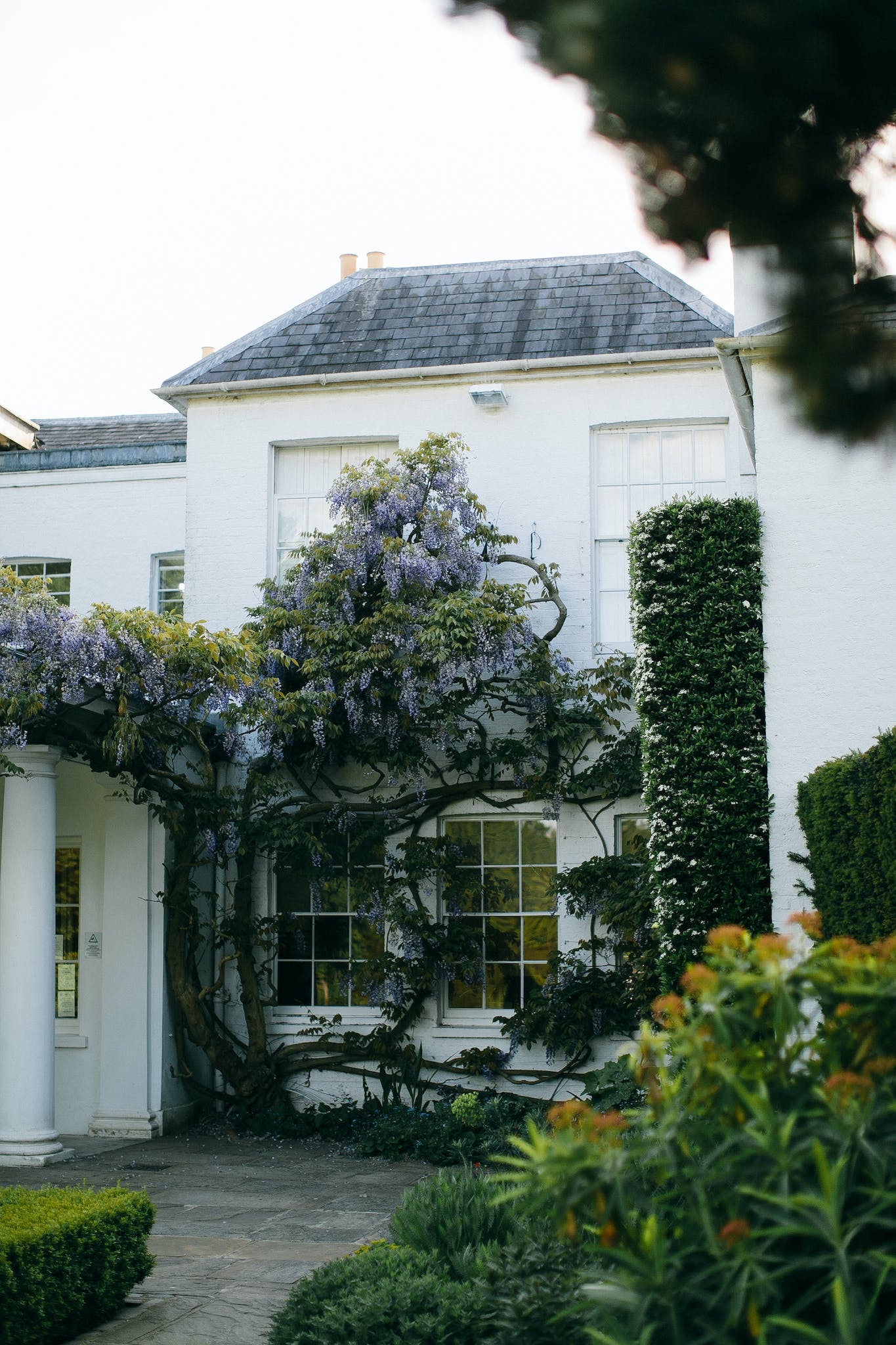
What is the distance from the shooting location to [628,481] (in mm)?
12484

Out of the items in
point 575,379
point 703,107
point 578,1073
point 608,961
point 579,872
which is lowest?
point 578,1073

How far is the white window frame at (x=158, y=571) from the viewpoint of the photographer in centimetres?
1501

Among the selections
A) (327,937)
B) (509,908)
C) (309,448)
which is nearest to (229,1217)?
(327,937)

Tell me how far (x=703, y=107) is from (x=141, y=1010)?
34.0ft

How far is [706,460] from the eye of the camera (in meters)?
12.4

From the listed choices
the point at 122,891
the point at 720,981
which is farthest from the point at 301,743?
the point at 720,981

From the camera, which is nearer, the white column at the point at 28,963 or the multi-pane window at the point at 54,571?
the white column at the point at 28,963

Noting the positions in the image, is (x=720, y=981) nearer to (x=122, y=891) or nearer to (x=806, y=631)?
(x=806, y=631)

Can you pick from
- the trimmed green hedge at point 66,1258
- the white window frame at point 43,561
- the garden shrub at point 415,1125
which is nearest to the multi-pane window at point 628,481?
the garden shrub at point 415,1125

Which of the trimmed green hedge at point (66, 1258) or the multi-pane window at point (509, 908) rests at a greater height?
the multi-pane window at point (509, 908)

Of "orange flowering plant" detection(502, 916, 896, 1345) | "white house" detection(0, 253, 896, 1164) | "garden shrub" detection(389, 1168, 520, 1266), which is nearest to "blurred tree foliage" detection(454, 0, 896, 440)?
"orange flowering plant" detection(502, 916, 896, 1345)

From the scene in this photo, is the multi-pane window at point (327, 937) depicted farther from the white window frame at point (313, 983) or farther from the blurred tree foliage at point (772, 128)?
the blurred tree foliage at point (772, 128)

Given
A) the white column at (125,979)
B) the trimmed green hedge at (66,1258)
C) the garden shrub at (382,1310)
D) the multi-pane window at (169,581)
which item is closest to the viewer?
the garden shrub at (382,1310)

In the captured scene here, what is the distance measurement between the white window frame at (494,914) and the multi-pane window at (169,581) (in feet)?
15.3
